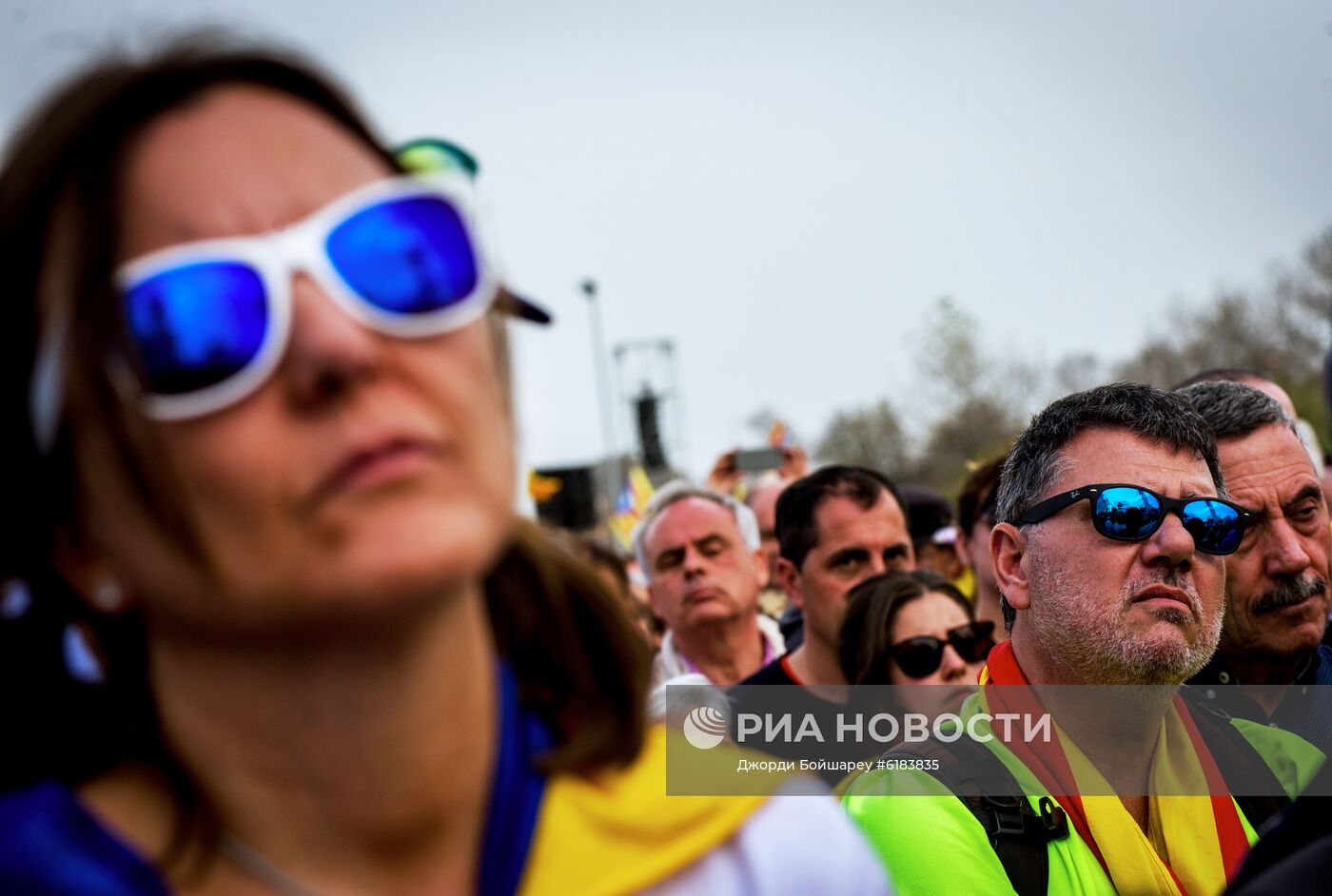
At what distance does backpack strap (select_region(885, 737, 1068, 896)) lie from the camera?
2072 millimetres

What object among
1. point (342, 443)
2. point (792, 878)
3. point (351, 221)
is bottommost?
point (792, 878)

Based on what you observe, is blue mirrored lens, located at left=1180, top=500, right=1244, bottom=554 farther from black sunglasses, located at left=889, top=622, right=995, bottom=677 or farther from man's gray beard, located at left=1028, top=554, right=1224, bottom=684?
black sunglasses, located at left=889, top=622, right=995, bottom=677

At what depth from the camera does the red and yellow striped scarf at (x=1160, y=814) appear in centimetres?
214

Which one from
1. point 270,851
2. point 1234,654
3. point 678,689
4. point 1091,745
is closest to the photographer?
point 270,851

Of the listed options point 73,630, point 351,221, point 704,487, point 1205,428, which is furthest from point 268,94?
point 704,487

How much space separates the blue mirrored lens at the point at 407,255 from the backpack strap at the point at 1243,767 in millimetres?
2112

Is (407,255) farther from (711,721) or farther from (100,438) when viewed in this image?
(711,721)

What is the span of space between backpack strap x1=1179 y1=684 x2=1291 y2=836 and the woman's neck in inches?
75.6

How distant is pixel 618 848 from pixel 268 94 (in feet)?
2.92

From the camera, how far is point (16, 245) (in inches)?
42.0

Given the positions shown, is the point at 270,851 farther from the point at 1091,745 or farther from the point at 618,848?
the point at 1091,745

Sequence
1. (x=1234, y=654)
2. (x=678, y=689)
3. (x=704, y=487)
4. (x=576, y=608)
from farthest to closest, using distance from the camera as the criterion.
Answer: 1. (x=704, y=487)
2. (x=678, y=689)
3. (x=1234, y=654)
4. (x=576, y=608)

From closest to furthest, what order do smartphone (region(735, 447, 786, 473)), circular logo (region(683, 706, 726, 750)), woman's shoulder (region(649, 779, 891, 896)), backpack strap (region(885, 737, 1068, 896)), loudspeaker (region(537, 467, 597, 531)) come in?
woman's shoulder (region(649, 779, 891, 896))
backpack strap (region(885, 737, 1068, 896))
circular logo (region(683, 706, 726, 750))
smartphone (region(735, 447, 786, 473))
loudspeaker (region(537, 467, 597, 531))

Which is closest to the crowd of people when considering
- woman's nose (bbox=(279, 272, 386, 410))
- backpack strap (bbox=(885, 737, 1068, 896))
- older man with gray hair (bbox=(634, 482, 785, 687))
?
woman's nose (bbox=(279, 272, 386, 410))
